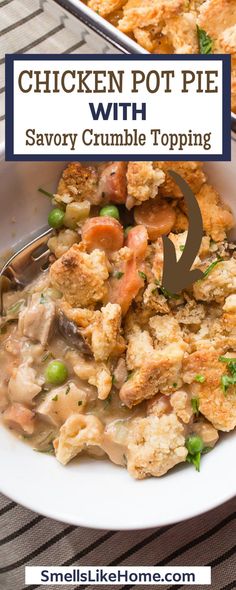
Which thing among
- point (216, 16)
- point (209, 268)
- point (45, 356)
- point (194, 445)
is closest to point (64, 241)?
point (45, 356)

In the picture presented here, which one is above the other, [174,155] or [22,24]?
[22,24]

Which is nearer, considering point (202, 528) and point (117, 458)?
point (117, 458)

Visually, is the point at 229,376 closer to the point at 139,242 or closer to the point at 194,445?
the point at 194,445

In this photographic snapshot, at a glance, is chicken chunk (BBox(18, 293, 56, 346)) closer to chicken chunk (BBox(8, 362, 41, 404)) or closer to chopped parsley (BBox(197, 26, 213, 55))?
chicken chunk (BBox(8, 362, 41, 404))

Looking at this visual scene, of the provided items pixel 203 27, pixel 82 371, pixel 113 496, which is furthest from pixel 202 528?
pixel 203 27

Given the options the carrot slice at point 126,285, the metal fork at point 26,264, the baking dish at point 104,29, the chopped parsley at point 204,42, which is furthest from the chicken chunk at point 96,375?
the chopped parsley at point 204,42

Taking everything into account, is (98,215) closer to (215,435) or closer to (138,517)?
(215,435)
